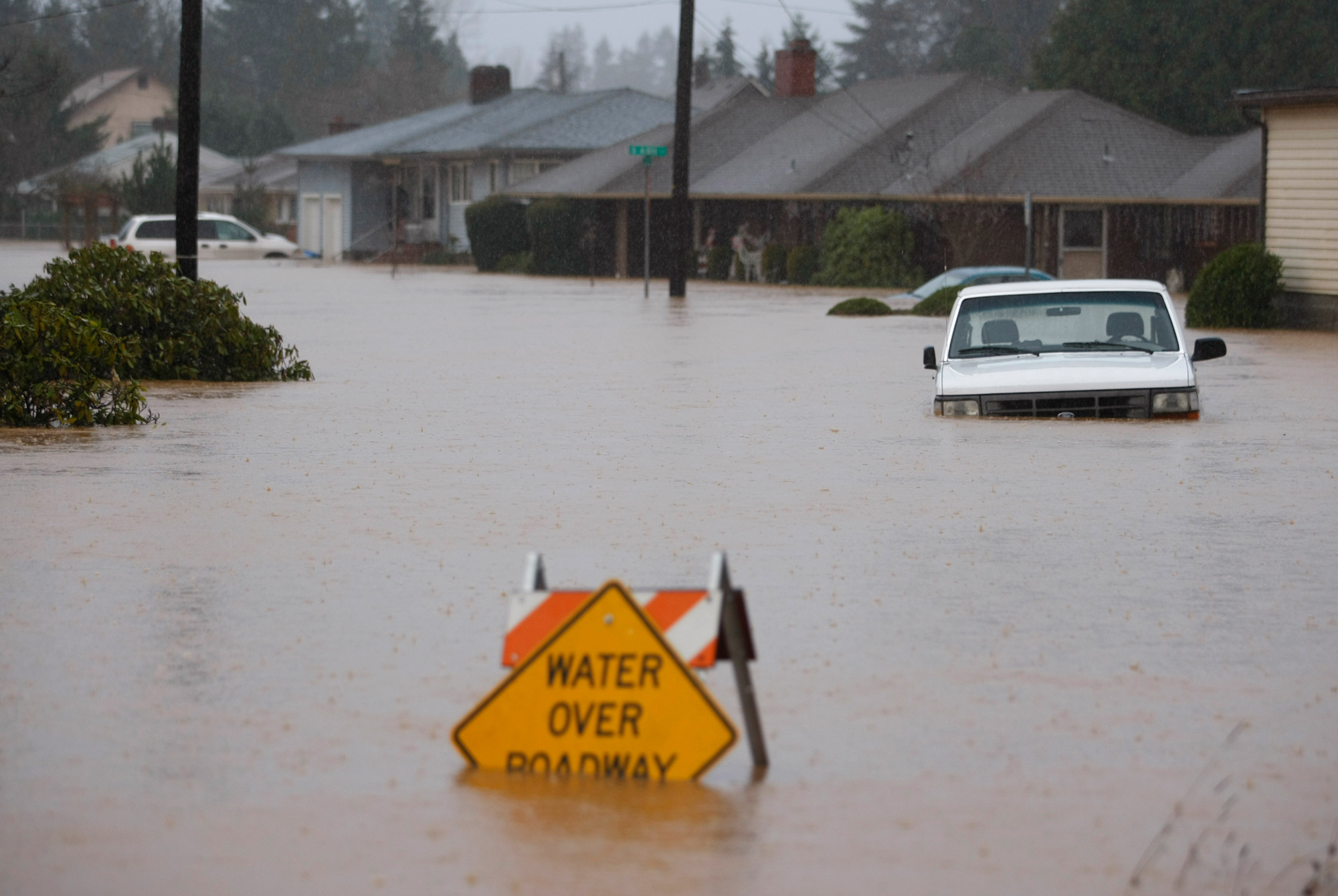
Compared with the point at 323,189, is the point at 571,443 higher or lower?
lower

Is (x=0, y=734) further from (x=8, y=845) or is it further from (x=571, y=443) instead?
(x=571, y=443)

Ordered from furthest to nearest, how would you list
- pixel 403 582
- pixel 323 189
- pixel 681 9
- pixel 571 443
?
pixel 323 189 < pixel 681 9 < pixel 571 443 < pixel 403 582

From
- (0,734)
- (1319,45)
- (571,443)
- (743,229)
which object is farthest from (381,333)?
(1319,45)

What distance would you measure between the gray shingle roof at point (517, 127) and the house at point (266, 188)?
10267 millimetres

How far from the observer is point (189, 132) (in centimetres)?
2492

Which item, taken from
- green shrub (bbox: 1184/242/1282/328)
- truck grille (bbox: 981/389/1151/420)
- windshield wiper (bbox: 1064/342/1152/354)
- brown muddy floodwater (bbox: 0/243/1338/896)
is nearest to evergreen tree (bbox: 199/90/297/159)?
green shrub (bbox: 1184/242/1282/328)

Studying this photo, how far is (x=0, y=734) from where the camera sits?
650 centimetres

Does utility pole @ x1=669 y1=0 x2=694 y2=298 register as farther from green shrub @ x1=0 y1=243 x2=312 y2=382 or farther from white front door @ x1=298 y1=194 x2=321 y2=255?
white front door @ x1=298 y1=194 x2=321 y2=255

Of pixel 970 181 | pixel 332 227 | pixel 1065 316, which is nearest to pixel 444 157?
pixel 332 227

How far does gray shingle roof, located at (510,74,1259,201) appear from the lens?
48.9 meters

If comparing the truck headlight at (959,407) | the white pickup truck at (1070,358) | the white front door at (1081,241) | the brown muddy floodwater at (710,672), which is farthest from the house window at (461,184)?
the truck headlight at (959,407)

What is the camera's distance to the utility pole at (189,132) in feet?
81.6

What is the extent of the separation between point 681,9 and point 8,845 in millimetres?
39743

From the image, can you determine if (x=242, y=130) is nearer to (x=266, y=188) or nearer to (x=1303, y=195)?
(x=266, y=188)
